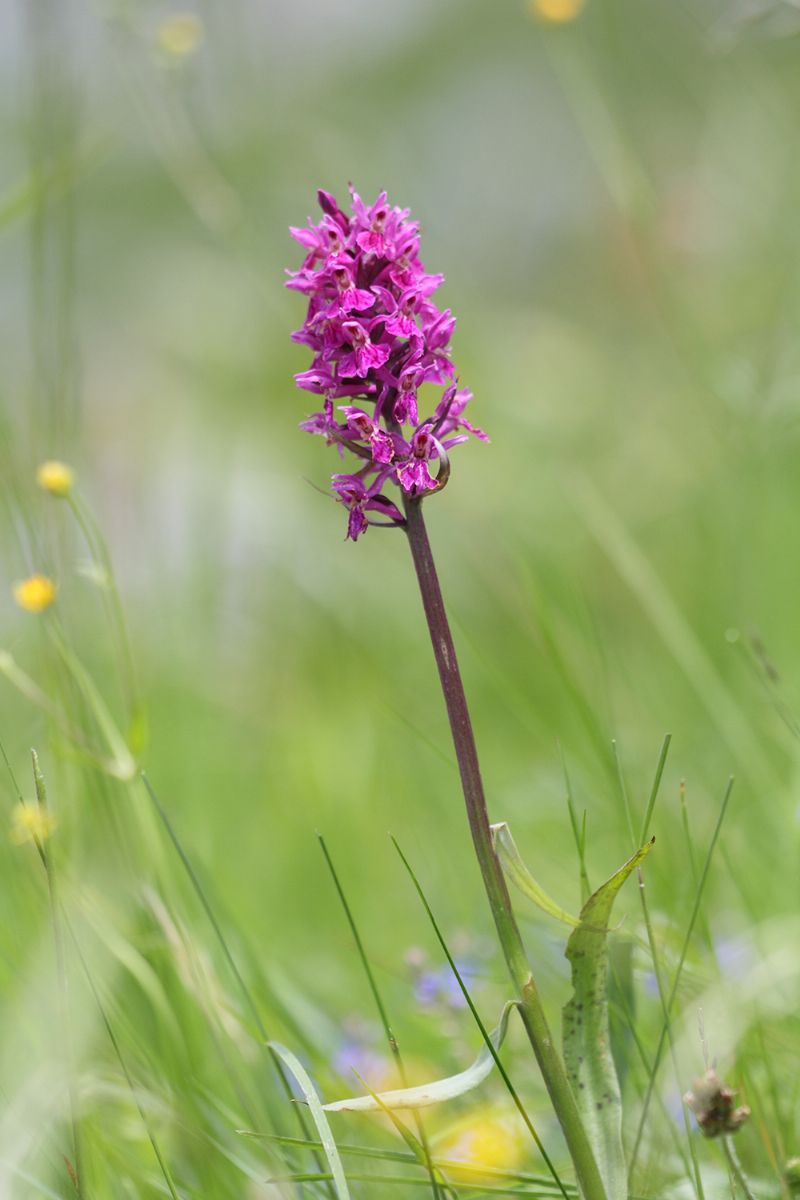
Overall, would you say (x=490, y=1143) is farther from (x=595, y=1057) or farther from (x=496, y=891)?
(x=496, y=891)

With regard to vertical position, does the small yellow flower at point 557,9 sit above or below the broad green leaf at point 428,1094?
above

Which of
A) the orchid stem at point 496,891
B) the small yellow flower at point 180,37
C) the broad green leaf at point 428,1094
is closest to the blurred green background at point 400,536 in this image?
the small yellow flower at point 180,37

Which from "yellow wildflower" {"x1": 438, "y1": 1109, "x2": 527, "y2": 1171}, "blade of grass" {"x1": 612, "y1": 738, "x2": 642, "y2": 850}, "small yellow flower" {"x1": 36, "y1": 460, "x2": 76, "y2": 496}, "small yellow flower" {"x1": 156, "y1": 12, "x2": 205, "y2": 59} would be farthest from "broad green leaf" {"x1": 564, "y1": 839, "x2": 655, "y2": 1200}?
"small yellow flower" {"x1": 156, "y1": 12, "x2": 205, "y2": 59}

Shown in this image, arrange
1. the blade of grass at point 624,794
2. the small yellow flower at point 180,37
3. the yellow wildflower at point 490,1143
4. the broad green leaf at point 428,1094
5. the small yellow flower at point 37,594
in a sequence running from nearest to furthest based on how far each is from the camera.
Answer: the broad green leaf at point 428,1094 → the blade of grass at point 624,794 → the yellow wildflower at point 490,1143 → the small yellow flower at point 37,594 → the small yellow flower at point 180,37

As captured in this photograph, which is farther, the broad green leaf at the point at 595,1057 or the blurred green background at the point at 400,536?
the blurred green background at the point at 400,536

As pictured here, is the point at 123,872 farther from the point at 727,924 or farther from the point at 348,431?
the point at 727,924

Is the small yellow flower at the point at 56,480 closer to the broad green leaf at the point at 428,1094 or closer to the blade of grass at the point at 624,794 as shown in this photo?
the blade of grass at the point at 624,794

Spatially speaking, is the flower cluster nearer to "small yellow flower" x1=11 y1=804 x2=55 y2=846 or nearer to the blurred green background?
"small yellow flower" x1=11 y1=804 x2=55 y2=846
